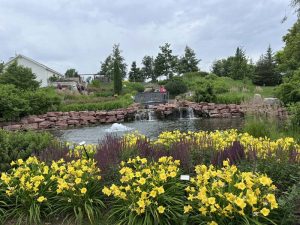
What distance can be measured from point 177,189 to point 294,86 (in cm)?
1045

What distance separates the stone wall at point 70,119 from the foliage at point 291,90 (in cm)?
734

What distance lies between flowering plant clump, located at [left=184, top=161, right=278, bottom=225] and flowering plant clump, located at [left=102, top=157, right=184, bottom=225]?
0.58 ft

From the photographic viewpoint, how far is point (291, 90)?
12234 mm

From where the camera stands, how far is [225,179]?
8.17ft

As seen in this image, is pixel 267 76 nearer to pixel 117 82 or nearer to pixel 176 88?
pixel 176 88

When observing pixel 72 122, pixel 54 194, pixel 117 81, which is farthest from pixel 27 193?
pixel 117 81

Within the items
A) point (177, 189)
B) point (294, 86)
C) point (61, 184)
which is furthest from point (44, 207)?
point (294, 86)

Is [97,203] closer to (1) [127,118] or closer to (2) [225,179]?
(2) [225,179]

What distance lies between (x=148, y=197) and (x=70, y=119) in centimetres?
1334

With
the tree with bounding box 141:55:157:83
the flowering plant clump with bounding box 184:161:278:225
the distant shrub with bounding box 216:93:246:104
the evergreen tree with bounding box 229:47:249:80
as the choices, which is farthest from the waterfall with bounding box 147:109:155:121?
the tree with bounding box 141:55:157:83

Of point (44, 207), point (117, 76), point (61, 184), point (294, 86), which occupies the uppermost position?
point (117, 76)

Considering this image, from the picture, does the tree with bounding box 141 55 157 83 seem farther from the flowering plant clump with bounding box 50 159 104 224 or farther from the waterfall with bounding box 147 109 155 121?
the flowering plant clump with bounding box 50 159 104 224

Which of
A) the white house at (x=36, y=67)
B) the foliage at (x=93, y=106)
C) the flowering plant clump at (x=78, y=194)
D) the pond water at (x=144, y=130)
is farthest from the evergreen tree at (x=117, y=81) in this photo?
the flowering plant clump at (x=78, y=194)

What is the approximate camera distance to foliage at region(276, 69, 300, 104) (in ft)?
38.2
